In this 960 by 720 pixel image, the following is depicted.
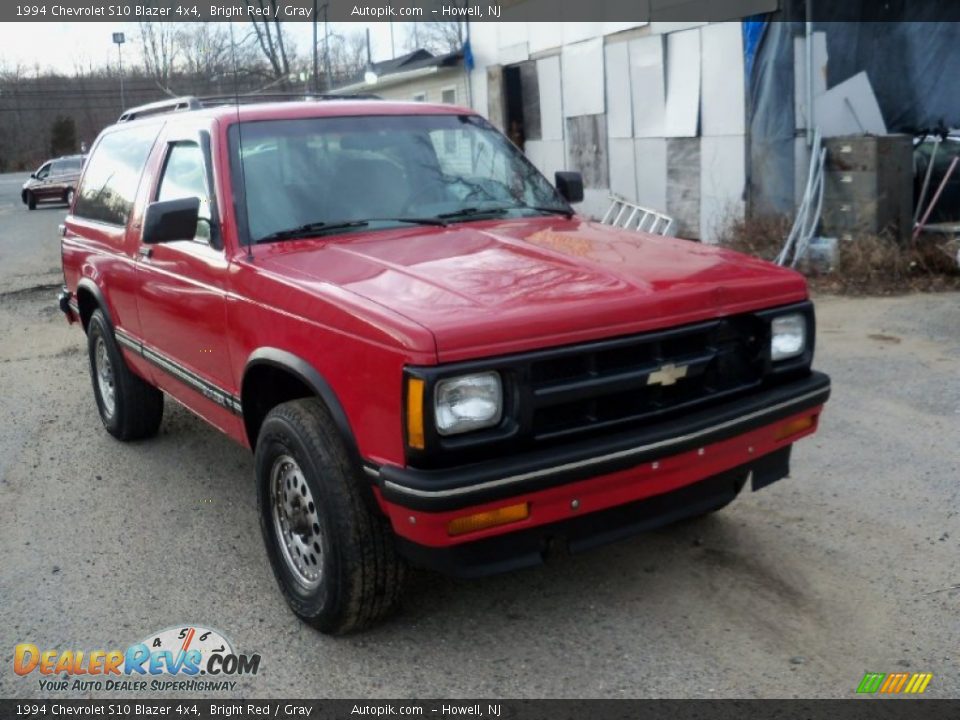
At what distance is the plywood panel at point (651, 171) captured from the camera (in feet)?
42.8

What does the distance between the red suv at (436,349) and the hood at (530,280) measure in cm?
1

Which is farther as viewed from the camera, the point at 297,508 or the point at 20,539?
the point at 20,539

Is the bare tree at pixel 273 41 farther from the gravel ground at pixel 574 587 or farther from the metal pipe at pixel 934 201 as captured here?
the metal pipe at pixel 934 201

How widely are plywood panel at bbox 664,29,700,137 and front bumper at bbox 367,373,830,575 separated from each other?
9.34m

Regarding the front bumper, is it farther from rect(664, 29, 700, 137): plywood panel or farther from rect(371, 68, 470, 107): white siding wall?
rect(371, 68, 470, 107): white siding wall

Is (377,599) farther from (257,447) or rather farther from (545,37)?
(545,37)

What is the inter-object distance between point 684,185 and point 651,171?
807 mm

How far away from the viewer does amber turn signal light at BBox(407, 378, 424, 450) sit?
2936 millimetres

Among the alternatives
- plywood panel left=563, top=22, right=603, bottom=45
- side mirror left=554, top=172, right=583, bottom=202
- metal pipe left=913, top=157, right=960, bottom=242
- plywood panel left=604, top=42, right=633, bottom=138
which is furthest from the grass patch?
plywood panel left=563, top=22, right=603, bottom=45

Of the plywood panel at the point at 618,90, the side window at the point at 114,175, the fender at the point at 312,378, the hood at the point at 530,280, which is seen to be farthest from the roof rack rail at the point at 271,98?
the plywood panel at the point at 618,90

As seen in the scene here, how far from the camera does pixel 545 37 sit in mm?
15000

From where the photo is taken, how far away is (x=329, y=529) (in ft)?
11.0

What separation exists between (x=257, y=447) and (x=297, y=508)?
31cm

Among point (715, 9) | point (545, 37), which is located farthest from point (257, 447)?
point (545, 37)
